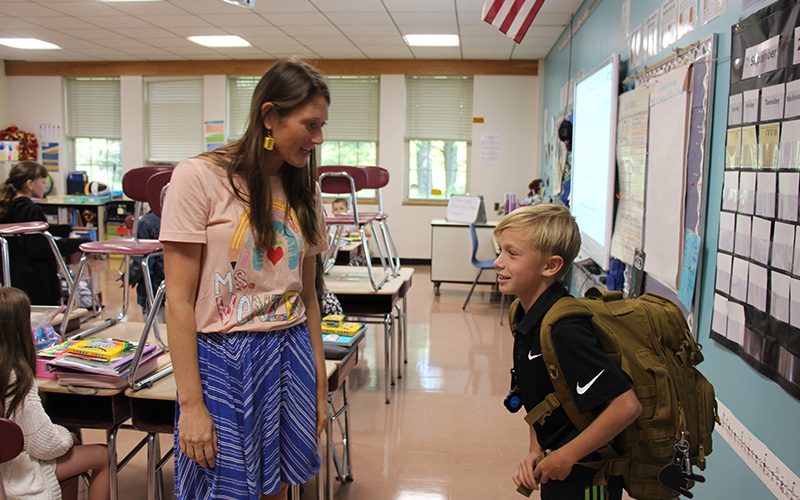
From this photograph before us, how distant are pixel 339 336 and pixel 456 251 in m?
4.59

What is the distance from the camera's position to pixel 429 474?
298 centimetres

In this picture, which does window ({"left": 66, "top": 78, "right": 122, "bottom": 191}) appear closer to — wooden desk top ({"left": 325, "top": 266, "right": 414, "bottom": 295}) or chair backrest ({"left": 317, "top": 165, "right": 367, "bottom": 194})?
wooden desk top ({"left": 325, "top": 266, "right": 414, "bottom": 295})

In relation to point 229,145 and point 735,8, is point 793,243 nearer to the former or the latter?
point 735,8

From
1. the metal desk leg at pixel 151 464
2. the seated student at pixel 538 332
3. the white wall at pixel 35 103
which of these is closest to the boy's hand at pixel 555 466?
the seated student at pixel 538 332

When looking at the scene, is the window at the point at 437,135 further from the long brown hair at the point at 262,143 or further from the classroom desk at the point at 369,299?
the long brown hair at the point at 262,143

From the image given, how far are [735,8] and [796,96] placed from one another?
688mm

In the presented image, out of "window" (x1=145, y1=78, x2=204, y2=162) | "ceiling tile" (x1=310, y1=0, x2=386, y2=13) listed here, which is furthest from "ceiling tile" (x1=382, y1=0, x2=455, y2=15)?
"window" (x1=145, y1=78, x2=204, y2=162)

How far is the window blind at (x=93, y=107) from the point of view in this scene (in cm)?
984

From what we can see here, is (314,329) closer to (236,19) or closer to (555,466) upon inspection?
(555,466)

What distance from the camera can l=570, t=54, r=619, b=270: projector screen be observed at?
380 centimetres

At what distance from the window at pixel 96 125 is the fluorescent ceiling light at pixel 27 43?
1.28 metres

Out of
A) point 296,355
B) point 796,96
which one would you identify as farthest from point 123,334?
point 796,96

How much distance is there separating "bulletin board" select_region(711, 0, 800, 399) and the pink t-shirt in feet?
4.11

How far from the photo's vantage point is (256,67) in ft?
30.6
